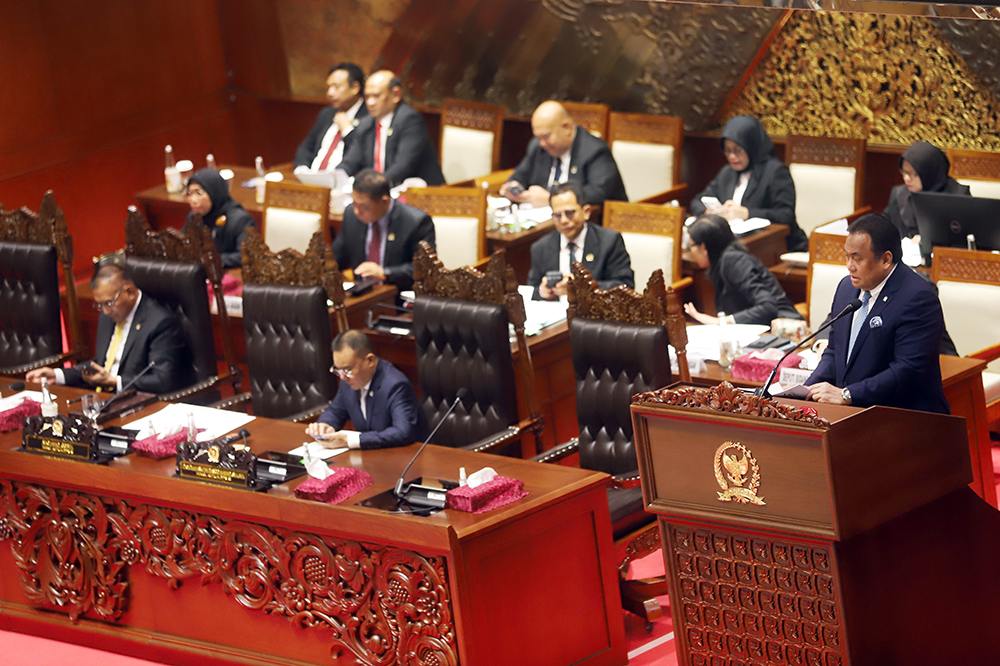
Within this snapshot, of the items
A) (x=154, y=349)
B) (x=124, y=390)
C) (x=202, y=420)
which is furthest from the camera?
(x=154, y=349)

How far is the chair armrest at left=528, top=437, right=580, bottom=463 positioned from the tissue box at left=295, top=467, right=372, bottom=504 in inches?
29.8

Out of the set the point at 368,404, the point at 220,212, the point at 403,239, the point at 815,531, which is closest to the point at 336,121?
the point at 220,212

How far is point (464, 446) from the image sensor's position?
4.67m

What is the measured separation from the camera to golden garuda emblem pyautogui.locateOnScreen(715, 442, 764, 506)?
279 cm

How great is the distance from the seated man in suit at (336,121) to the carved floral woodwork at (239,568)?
3706mm

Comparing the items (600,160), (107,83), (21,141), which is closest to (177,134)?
(107,83)

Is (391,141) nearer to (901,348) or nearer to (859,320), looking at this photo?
(859,320)

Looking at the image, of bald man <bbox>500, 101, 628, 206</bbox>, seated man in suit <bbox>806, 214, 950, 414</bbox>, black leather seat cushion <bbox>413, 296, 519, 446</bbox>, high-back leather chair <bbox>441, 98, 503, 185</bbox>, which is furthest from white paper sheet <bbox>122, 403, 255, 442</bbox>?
high-back leather chair <bbox>441, 98, 503, 185</bbox>

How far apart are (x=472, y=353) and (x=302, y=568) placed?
47.4 inches

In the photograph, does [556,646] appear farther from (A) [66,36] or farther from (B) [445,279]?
(A) [66,36]

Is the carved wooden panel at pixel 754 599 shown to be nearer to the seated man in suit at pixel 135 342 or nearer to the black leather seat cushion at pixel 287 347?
the black leather seat cushion at pixel 287 347

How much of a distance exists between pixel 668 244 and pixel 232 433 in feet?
7.52

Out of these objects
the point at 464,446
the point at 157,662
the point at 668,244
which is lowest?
the point at 157,662

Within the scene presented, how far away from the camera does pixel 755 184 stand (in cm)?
643
